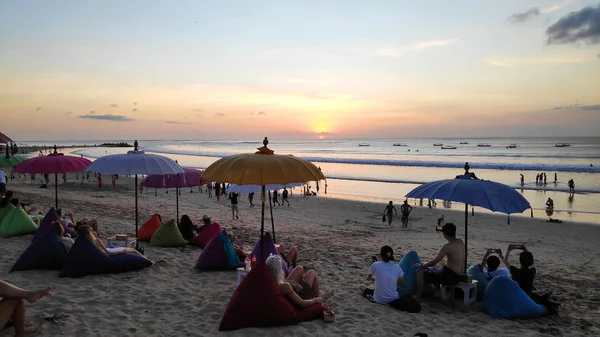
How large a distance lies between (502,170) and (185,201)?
131 ft

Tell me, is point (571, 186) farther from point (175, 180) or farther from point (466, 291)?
point (175, 180)

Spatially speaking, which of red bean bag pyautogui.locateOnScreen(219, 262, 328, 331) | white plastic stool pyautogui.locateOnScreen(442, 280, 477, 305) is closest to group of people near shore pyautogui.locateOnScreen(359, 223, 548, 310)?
white plastic stool pyautogui.locateOnScreen(442, 280, 477, 305)

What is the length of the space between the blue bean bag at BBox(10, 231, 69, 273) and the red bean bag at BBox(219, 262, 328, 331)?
3.75 meters

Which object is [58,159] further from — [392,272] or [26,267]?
[392,272]

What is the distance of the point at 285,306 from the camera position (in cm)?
→ 568

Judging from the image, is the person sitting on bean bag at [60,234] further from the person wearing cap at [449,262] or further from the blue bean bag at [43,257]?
the person wearing cap at [449,262]

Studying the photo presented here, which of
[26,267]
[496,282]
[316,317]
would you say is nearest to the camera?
[316,317]

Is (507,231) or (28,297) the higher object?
(28,297)

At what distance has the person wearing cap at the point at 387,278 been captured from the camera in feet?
21.6

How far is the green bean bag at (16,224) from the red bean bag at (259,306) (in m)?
7.12

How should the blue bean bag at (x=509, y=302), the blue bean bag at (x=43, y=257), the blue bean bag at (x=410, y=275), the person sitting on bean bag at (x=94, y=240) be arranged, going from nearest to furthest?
1. the blue bean bag at (x=509, y=302)
2. the blue bean bag at (x=410, y=275)
3. the person sitting on bean bag at (x=94, y=240)
4. the blue bean bag at (x=43, y=257)

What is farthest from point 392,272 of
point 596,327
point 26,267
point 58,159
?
point 58,159

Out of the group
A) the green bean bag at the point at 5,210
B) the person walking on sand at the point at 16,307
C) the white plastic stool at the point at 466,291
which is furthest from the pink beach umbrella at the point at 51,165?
the white plastic stool at the point at 466,291

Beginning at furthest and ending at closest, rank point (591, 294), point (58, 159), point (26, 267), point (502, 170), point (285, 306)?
point (502, 170)
point (58, 159)
point (591, 294)
point (26, 267)
point (285, 306)
